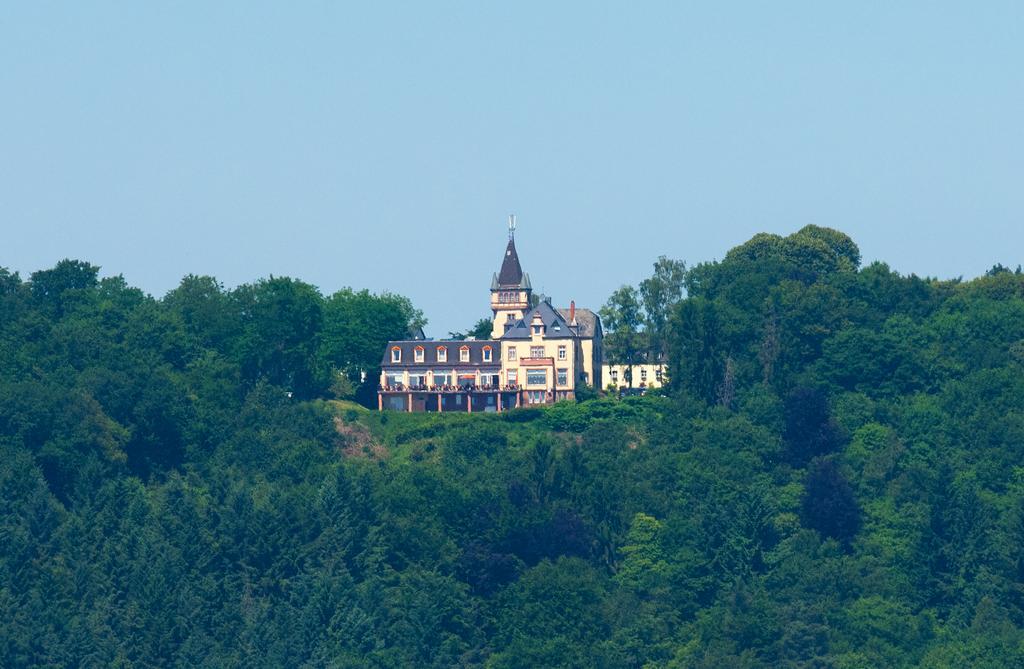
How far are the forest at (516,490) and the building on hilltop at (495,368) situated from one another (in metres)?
3.16

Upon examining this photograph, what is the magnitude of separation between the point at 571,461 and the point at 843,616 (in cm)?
2063

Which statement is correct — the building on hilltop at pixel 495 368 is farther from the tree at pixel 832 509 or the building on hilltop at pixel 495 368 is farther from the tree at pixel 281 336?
the tree at pixel 832 509

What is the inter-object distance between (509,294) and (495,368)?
33.1ft

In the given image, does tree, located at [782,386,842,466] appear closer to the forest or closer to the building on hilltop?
the forest

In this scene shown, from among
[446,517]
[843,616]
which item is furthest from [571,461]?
[843,616]

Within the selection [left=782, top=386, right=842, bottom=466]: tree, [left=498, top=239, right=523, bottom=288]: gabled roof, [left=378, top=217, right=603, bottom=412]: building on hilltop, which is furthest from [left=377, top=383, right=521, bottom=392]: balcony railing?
[left=782, top=386, right=842, bottom=466]: tree

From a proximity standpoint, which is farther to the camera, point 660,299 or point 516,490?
point 660,299

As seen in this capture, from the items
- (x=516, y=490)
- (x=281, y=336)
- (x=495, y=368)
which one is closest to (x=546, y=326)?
(x=495, y=368)

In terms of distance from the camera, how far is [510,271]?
178m

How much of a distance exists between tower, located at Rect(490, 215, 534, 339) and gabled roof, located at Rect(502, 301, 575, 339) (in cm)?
639

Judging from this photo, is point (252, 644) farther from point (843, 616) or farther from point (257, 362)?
point (257, 362)

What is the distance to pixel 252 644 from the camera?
127 metres

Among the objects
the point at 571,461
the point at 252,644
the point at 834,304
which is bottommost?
the point at 252,644

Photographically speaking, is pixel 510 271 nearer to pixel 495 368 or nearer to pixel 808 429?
pixel 495 368
